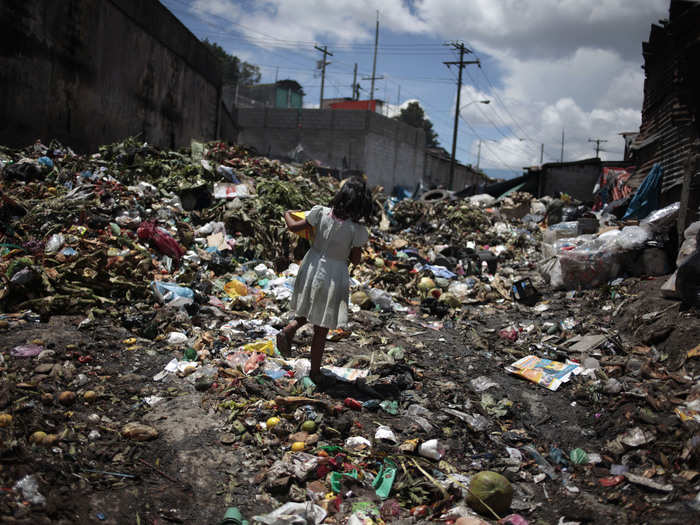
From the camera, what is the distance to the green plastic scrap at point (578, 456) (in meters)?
2.51

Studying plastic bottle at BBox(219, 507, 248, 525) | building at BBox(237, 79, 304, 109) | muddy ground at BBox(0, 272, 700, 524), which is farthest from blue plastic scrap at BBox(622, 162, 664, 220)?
building at BBox(237, 79, 304, 109)

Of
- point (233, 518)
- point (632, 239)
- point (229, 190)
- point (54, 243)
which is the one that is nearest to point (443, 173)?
point (229, 190)

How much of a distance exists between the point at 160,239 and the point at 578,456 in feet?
14.8

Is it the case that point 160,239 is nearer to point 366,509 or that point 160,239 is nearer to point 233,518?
point 233,518

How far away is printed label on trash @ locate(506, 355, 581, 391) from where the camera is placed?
3477 mm

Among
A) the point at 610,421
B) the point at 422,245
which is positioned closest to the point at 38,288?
the point at 610,421

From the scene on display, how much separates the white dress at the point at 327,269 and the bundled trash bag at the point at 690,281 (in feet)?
9.11

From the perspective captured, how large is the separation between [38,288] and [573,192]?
1760cm

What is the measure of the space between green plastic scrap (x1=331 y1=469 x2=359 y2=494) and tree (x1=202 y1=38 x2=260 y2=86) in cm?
4058

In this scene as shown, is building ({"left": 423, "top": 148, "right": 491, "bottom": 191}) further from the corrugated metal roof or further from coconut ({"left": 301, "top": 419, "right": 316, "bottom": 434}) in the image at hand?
coconut ({"left": 301, "top": 419, "right": 316, "bottom": 434})

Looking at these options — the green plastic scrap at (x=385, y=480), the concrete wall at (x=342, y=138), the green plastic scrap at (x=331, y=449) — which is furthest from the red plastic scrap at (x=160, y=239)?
the concrete wall at (x=342, y=138)

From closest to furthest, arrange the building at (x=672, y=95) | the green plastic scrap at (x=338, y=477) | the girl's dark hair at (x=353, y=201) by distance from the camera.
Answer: the green plastic scrap at (x=338, y=477)
the girl's dark hair at (x=353, y=201)
the building at (x=672, y=95)

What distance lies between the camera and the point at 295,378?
10.4 ft

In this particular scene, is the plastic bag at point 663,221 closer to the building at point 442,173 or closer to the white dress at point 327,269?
the white dress at point 327,269
